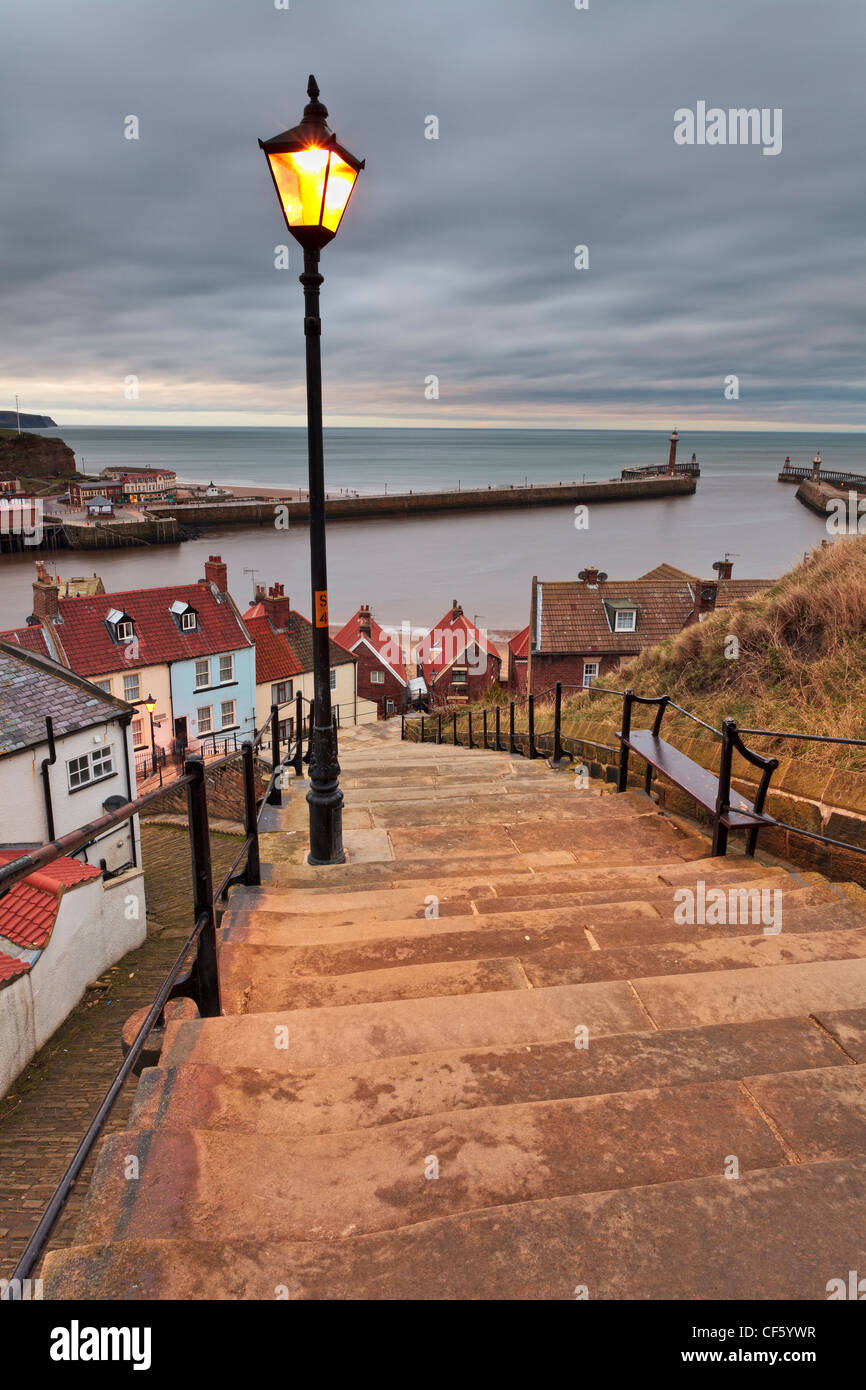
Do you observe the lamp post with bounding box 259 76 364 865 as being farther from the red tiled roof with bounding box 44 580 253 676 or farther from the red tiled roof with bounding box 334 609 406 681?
the red tiled roof with bounding box 334 609 406 681

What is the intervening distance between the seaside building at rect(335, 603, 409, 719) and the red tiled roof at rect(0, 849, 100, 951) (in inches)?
1014

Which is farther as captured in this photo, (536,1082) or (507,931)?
(507,931)

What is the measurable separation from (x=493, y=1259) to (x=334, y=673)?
113 feet

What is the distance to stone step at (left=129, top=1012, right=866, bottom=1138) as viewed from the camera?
8.01 ft

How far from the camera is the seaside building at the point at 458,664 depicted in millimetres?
40531

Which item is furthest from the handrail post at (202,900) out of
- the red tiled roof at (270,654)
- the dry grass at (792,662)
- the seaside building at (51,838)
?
the red tiled roof at (270,654)

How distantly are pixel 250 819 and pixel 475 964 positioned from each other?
198 centimetres

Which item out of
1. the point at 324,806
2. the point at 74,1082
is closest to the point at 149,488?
the point at 74,1082

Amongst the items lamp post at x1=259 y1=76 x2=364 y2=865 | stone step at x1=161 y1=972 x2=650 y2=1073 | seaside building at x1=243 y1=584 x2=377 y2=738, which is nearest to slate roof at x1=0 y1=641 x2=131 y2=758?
seaside building at x1=243 y1=584 x2=377 y2=738

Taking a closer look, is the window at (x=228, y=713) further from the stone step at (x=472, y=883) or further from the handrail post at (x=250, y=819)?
the handrail post at (x=250, y=819)

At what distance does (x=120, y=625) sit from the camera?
29.9 metres
